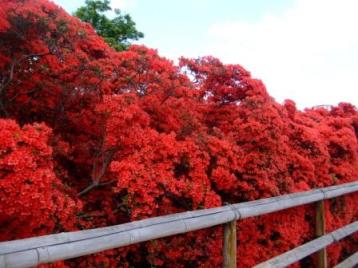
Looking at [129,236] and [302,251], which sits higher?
[129,236]

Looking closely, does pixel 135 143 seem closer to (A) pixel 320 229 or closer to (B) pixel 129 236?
(B) pixel 129 236

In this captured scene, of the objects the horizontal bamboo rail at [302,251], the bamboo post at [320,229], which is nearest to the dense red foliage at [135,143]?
the bamboo post at [320,229]

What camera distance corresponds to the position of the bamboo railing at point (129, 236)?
1795mm

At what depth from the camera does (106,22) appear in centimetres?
1664

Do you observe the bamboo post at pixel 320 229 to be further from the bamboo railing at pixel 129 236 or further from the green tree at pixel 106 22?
the green tree at pixel 106 22

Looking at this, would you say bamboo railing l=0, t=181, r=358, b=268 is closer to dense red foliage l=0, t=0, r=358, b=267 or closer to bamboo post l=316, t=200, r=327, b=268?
bamboo post l=316, t=200, r=327, b=268

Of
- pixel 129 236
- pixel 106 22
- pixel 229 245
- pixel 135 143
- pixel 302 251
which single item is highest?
pixel 106 22

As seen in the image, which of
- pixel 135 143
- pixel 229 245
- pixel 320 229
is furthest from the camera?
pixel 320 229

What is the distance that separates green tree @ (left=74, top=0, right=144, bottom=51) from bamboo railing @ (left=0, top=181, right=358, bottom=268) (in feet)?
45.1

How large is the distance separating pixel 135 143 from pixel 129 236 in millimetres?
1823

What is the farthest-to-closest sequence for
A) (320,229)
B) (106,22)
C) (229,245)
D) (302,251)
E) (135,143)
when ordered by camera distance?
(106,22) → (320,229) → (135,143) → (302,251) → (229,245)

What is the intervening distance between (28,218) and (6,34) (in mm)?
2267

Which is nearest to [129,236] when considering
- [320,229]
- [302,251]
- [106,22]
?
[302,251]

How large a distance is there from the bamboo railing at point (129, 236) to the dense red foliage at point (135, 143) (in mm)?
837
